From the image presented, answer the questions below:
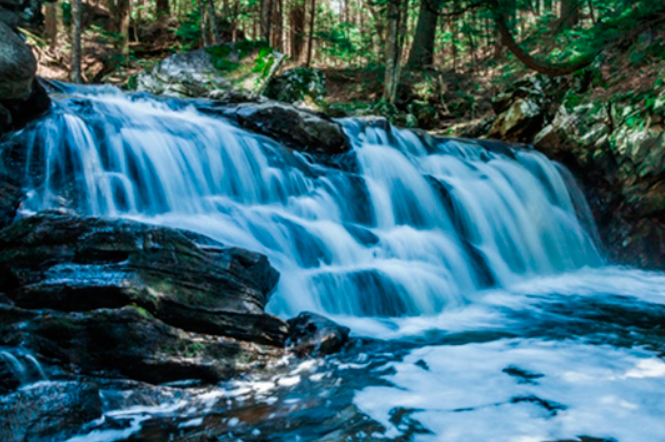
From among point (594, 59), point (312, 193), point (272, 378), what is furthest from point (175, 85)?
point (272, 378)

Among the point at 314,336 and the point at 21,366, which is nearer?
Answer: the point at 21,366

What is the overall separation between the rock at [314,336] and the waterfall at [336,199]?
2.68 ft

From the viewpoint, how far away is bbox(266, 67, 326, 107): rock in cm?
1376

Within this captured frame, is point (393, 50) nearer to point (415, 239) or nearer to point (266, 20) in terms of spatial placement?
point (266, 20)

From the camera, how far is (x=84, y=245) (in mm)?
3877

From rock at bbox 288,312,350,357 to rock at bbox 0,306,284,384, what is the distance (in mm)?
714

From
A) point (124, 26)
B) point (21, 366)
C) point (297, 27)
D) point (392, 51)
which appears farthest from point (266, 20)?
point (21, 366)

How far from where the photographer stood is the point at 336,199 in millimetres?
7746

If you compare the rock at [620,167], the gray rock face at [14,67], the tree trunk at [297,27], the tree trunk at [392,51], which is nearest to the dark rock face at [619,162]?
the rock at [620,167]

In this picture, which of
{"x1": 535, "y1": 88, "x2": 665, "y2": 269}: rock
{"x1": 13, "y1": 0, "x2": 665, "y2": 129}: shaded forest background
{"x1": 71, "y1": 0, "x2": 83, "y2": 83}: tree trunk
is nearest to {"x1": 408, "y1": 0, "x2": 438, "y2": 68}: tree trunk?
{"x1": 13, "y1": 0, "x2": 665, "y2": 129}: shaded forest background

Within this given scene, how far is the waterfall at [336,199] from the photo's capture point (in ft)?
19.7

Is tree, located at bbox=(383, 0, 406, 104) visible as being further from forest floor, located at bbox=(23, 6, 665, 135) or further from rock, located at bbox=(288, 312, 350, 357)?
rock, located at bbox=(288, 312, 350, 357)

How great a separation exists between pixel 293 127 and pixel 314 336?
5219 millimetres

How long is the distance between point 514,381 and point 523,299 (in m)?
3.01
